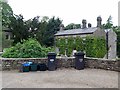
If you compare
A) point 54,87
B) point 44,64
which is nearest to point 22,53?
point 44,64

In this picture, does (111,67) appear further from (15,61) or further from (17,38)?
(17,38)

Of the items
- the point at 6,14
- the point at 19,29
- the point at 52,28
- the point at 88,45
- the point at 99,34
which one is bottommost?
the point at 88,45

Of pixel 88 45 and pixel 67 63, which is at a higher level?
pixel 88 45

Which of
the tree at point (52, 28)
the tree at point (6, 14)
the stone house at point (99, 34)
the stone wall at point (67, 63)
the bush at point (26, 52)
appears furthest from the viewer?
the tree at point (52, 28)

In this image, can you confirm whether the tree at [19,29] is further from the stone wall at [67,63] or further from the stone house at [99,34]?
the stone wall at [67,63]

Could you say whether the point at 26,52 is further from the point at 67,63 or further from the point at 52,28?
the point at 52,28

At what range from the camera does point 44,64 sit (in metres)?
15.3

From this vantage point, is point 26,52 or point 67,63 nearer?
point 67,63

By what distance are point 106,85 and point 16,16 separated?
3082 cm

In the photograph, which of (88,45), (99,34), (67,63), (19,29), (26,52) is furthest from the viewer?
(99,34)

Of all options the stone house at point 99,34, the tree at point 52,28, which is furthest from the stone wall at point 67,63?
the tree at point 52,28

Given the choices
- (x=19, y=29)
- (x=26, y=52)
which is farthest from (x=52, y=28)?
(x=26, y=52)

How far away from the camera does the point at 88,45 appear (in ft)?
129

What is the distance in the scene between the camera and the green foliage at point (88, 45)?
38750 millimetres
